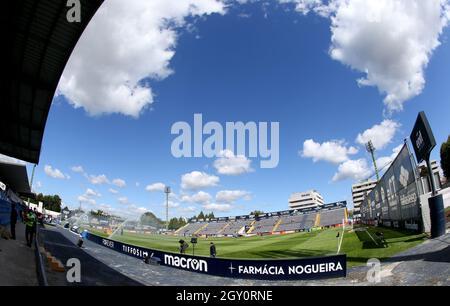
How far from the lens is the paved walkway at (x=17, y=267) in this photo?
10430 millimetres

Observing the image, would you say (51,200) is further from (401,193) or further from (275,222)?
(401,193)

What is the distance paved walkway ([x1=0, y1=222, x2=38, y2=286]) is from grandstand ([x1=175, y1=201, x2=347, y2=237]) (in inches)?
2501

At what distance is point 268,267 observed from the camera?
15.9 metres

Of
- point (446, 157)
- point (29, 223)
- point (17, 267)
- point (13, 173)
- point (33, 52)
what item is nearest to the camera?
point (17, 267)

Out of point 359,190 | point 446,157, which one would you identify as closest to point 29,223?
point 446,157

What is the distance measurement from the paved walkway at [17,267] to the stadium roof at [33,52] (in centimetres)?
896

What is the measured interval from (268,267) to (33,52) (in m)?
16.1

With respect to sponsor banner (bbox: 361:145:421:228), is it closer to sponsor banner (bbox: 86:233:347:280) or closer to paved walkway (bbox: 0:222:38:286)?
sponsor banner (bbox: 86:233:347:280)

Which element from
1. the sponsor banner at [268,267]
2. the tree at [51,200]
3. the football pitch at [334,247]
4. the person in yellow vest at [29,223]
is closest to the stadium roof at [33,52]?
the person in yellow vest at [29,223]

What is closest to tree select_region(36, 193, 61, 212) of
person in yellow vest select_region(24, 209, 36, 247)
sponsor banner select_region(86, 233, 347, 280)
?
person in yellow vest select_region(24, 209, 36, 247)

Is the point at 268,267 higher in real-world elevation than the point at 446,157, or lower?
lower

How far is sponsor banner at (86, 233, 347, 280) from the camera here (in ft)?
47.7
